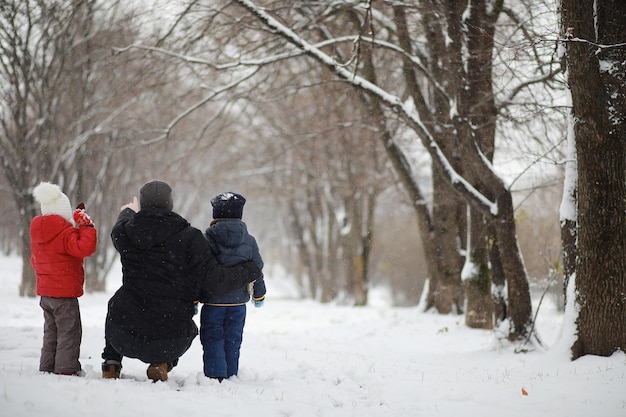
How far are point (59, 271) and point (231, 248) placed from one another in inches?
60.9

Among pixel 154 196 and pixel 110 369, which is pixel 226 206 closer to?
pixel 154 196

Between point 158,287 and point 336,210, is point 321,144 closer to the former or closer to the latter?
point 336,210

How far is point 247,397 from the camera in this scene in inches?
196

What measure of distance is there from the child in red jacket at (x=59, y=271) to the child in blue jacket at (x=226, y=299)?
112 cm

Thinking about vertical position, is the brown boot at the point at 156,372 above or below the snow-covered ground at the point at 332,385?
above

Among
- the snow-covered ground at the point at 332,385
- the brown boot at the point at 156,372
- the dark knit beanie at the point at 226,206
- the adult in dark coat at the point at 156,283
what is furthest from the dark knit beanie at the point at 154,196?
the snow-covered ground at the point at 332,385

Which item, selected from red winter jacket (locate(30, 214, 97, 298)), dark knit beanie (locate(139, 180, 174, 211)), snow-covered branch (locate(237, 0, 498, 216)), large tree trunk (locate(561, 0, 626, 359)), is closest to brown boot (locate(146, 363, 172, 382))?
red winter jacket (locate(30, 214, 97, 298))

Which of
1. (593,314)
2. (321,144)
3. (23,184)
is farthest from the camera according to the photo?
(321,144)

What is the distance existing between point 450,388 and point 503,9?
7.60 meters

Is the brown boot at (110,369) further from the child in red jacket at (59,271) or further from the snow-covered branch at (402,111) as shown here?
the snow-covered branch at (402,111)

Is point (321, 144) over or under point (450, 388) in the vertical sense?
over

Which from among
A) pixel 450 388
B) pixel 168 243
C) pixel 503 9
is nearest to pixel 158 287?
pixel 168 243

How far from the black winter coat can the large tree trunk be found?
4.53 metres

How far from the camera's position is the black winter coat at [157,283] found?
4996mm
